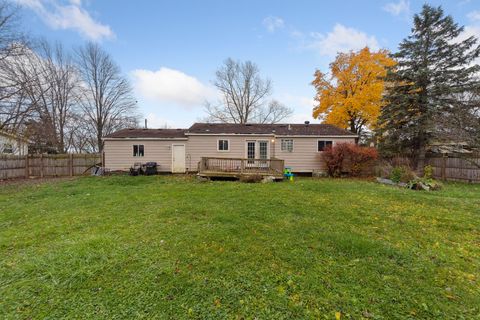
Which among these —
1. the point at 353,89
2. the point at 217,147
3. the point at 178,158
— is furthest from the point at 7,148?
the point at 353,89

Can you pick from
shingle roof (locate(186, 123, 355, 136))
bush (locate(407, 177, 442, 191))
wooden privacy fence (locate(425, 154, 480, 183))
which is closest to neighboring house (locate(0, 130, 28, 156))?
shingle roof (locate(186, 123, 355, 136))

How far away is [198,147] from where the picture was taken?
46.8ft

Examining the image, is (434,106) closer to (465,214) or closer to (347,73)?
(347,73)

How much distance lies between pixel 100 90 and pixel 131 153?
48.6ft

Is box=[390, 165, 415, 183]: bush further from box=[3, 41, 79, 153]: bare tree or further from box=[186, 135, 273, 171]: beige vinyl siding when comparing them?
box=[3, 41, 79, 153]: bare tree

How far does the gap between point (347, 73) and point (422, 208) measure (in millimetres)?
15891

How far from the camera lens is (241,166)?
38.4 feet

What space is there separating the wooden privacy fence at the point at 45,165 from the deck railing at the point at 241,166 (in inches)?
347

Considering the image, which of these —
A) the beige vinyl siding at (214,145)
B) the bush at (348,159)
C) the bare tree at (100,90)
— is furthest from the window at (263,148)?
the bare tree at (100,90)

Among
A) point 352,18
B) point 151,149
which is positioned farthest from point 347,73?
point 151,149

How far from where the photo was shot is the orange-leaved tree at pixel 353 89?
17453 millimetres

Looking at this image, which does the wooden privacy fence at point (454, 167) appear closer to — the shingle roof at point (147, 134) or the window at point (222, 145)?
the window at point (222, 145)

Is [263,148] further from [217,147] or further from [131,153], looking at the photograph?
[131,153]

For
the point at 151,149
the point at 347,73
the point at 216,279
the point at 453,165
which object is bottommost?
the point at 216,279
